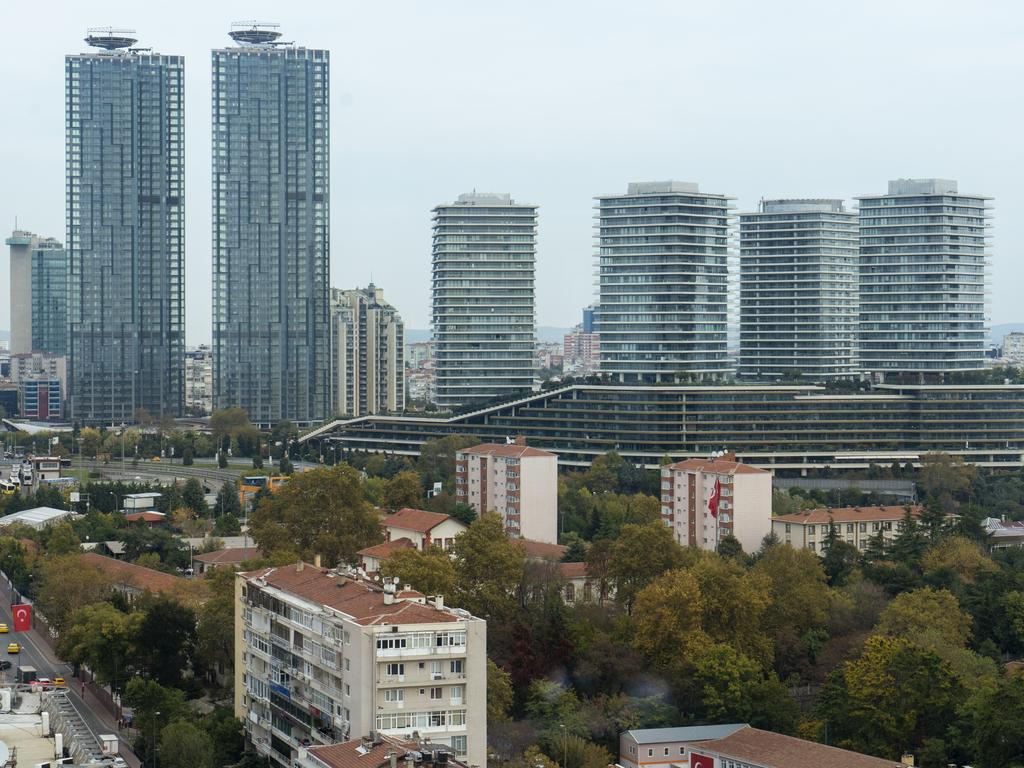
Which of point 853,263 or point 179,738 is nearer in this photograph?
point 179,738

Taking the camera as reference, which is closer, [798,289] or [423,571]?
[423,571]

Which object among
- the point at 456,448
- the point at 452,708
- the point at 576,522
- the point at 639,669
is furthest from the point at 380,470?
the point at 452,708

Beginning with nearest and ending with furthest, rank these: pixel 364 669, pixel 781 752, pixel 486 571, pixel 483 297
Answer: pixel 364 669 → pixel 781 752 → pixel 486 571 → pixel 483 297

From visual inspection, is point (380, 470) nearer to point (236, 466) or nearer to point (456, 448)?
point (456, 448)

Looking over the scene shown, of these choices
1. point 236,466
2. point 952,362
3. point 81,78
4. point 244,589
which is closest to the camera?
point 244,589

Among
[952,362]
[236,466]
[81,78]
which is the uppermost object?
[81,78]

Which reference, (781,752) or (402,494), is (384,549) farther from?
(781,752)

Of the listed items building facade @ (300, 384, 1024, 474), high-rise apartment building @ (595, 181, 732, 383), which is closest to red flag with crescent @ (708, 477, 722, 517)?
building facade @ (300, 384, 1024, 474)

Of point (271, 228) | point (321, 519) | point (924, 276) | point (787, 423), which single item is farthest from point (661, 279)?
point (321, 519)

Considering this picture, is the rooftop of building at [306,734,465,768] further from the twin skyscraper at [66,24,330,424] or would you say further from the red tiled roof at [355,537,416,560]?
the twin skyscraper at [66,24,330,424]
